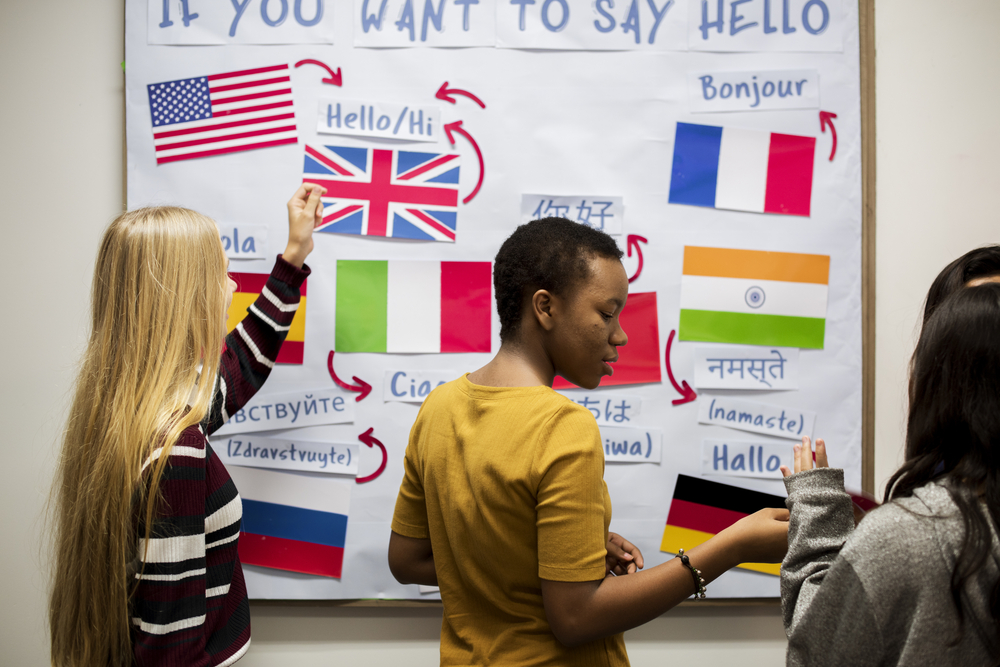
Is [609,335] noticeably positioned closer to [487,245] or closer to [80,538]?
[487,245]

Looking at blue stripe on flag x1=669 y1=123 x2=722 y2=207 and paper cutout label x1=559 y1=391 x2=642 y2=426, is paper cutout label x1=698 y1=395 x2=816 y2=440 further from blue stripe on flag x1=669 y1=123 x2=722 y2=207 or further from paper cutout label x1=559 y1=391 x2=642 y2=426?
blue stripe on flag x1=669 y1=123 x2=722 y2=207

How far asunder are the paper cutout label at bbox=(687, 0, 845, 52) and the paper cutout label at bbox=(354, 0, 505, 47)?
0.42 metres

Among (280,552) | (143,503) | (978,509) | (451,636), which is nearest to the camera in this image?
(978,509)

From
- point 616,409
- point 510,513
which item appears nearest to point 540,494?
point 510,513

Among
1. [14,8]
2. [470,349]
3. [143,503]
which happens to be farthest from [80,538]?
[14,8]

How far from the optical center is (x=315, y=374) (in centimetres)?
122

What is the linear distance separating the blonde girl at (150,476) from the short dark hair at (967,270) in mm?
1041

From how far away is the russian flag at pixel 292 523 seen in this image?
1.22 meters

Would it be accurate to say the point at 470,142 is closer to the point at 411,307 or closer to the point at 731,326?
the point at 411,307

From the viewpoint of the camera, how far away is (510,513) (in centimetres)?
72

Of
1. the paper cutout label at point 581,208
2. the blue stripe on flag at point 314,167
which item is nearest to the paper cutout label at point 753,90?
the paper cutout label at point 581,208

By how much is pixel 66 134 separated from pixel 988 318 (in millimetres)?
1556

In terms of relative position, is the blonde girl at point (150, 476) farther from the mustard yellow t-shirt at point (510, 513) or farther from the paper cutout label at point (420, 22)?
the paper cutout label at point (420, 22)

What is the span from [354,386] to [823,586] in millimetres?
882
